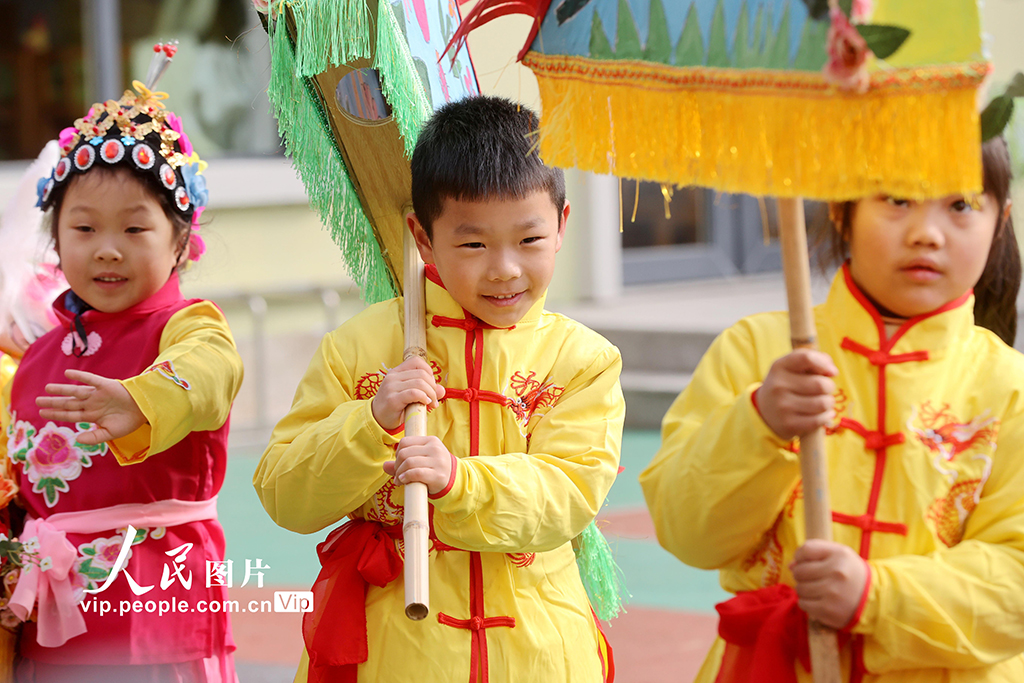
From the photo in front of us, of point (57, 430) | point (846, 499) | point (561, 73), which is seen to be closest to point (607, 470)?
point (846, 499)

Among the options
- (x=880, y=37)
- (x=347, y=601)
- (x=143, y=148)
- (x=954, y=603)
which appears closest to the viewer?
(x=880, y=37)

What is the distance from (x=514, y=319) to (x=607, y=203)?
6439mm

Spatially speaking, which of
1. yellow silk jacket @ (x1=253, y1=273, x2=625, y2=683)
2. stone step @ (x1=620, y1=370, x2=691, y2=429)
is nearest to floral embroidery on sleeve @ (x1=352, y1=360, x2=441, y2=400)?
yellow silk jacket @ (x1=253, y1=273, x2=625, y2=683)

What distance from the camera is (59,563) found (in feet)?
7.48

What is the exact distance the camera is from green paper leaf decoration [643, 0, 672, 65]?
141 cm

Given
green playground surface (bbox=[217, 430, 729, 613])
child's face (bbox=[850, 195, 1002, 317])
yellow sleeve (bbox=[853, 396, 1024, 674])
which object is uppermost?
child's face (bbox=[850, 195, 1002, 317])

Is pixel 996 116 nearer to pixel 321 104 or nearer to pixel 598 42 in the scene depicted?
pixel 598 42

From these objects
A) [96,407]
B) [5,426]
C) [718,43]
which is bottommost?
[5,426]

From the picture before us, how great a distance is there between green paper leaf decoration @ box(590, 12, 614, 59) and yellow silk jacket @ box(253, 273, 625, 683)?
569 mm

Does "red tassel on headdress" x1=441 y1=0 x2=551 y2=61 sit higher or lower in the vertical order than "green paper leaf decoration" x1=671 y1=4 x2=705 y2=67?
higher

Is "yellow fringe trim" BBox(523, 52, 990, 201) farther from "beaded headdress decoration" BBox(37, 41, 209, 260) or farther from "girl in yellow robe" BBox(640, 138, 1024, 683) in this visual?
"beaded headdress decoration" BBox(37, 41, 209, 260)

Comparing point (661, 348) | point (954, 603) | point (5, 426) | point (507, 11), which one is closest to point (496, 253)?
point (507, 11)

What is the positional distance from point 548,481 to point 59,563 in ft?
3.64

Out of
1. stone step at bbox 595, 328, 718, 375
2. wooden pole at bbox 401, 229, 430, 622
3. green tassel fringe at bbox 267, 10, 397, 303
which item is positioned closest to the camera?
wooden pole at bbox 401, 229, 430, 622
